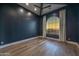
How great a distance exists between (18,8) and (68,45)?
1493mm

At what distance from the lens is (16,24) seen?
2604mm

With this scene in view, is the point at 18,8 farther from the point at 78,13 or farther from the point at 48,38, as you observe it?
the point at 78,13

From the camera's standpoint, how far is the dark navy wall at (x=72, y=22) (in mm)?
2492

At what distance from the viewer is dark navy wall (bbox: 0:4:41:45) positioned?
2512mm

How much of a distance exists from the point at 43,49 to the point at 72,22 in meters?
0.96

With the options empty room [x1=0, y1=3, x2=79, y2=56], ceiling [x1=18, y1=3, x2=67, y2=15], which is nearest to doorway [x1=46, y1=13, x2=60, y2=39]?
empty room [x1=0, y1=3, x2=79, y2=56]

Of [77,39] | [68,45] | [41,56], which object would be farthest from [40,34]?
[77,39]

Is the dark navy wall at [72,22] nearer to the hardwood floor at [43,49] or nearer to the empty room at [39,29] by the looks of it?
the empty room at [39,29]

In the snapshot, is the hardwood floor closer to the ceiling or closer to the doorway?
the doorway

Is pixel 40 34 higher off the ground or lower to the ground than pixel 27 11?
lower

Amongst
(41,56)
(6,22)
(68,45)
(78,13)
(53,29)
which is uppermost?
(78,13)

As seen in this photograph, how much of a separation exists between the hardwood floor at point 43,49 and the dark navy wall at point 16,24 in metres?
0.20

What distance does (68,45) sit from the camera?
2498 mm

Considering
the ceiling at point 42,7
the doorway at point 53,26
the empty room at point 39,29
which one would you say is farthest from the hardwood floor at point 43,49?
the ceiling at point 42,7
